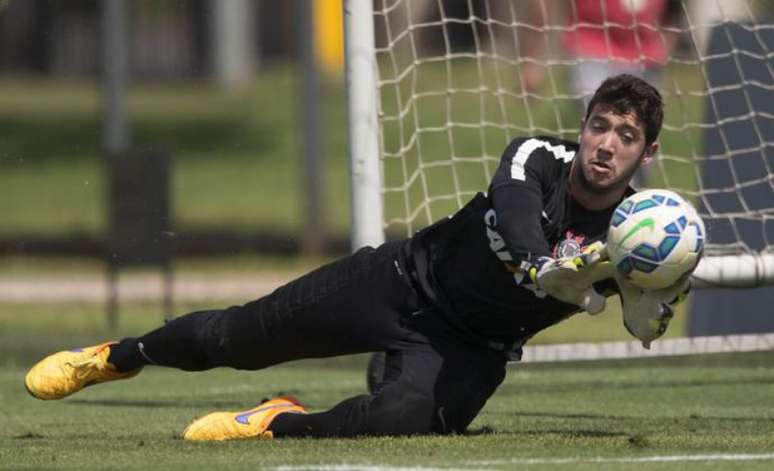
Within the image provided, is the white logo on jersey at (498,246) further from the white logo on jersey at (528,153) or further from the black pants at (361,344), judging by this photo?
the black pants at (361,344)

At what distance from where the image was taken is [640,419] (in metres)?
7.72

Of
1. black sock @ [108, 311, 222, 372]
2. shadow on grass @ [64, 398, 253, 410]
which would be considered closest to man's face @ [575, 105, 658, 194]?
black sock @ [108, 311, 222, 372]

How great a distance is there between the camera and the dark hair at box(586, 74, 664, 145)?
21.4 feet

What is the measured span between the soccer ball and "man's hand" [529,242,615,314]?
0.20ft

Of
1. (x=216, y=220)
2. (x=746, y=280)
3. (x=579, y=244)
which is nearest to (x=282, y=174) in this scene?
(x=216, y=220)

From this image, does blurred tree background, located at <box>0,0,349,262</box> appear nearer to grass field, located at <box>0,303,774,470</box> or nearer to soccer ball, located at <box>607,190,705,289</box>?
grass field, located at <box>0,303,774,470</box>

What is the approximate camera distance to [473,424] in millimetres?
→ 7562

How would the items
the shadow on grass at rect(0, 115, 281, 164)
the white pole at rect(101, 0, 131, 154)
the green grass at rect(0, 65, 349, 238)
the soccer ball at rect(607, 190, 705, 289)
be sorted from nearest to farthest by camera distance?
the soccer ball at rect(607, 190, 705, 289) → the white pole at rect(101, 0, 131, 154) → the green grass at rect(0, 65, 349, 238) → the shadow on grass at rect(0, 115, 281, 164)

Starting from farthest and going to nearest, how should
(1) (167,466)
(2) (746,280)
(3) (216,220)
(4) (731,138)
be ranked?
1. (3) (216,220)
2. (4) (731,138)
3. (2) (746,280)
4. (1) (167,466)

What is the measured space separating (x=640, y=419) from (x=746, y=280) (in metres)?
1.13

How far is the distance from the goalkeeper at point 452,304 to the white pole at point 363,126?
133cm

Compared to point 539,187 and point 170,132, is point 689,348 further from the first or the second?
point 170,132

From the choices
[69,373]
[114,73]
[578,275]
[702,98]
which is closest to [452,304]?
[578,275]

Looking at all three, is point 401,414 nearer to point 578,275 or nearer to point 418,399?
point 418,399
